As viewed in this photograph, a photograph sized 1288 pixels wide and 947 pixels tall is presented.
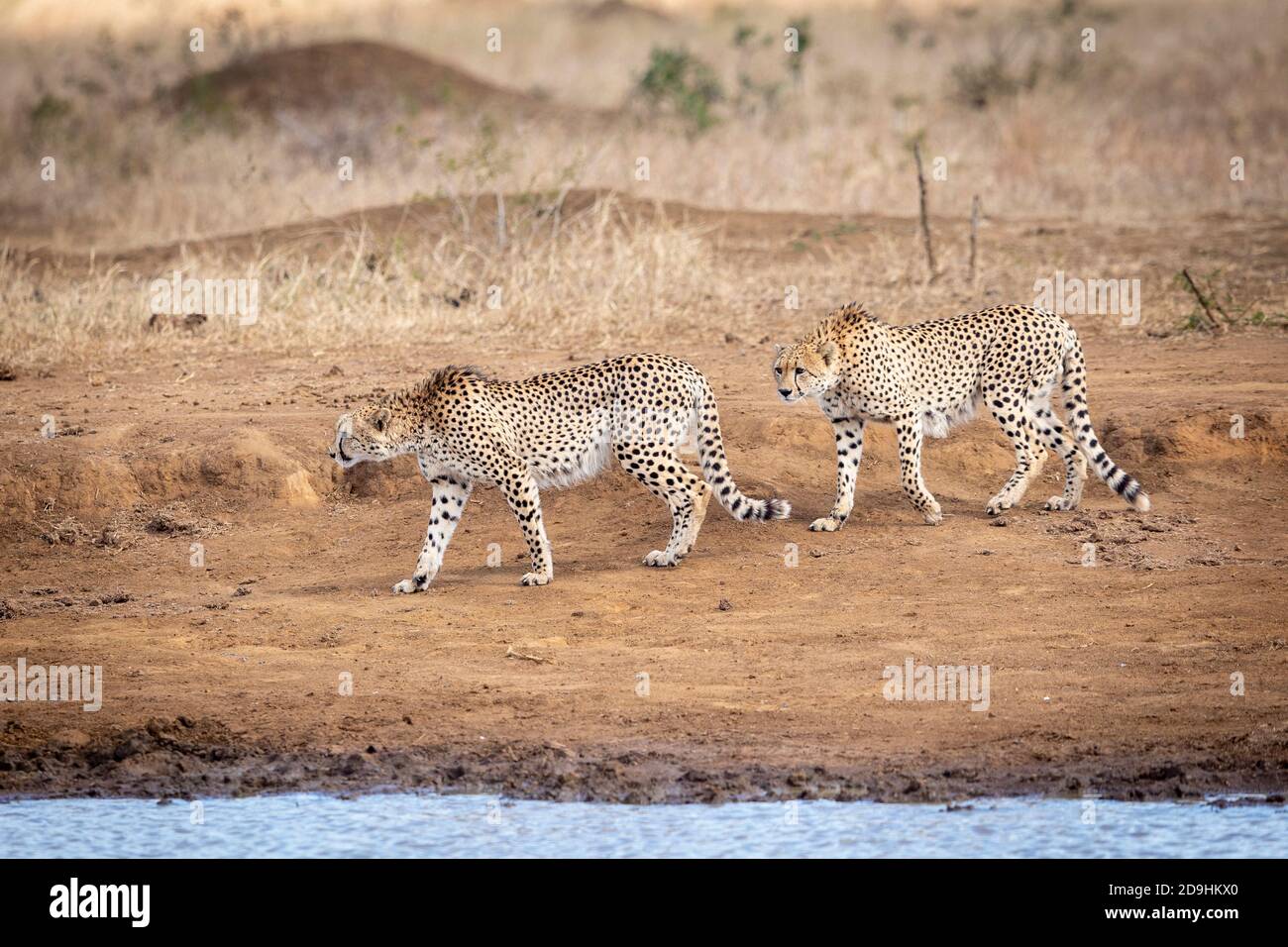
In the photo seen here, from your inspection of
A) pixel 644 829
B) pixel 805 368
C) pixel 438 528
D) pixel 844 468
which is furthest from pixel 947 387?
pixel 644 829

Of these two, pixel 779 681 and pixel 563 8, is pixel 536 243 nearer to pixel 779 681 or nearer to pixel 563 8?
pixel 779 681

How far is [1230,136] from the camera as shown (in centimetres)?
2264

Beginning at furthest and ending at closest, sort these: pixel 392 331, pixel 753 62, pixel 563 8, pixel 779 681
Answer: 1. pixel 563 8
2. pixel 753 62
3. pixel 392 331
4. pixel 779 681

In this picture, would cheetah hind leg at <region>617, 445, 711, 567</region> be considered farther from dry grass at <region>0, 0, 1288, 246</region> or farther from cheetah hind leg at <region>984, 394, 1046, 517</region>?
dry grass at <region>0, 0, 1288, 246</region>

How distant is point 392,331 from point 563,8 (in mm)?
31098

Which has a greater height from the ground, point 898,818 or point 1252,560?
point 1252,560

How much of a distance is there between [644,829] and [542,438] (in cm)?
337

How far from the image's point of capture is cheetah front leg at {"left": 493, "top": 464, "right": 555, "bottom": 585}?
8.99 metres

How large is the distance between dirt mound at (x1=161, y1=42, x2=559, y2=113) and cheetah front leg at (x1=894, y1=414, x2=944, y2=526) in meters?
17.6

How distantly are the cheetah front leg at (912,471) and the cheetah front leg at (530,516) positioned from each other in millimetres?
2015

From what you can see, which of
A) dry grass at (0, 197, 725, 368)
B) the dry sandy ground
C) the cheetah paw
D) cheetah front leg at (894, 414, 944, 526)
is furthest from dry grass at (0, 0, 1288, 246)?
the cheetah paw

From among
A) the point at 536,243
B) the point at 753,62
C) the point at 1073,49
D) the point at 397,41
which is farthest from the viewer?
the point at 397,41
